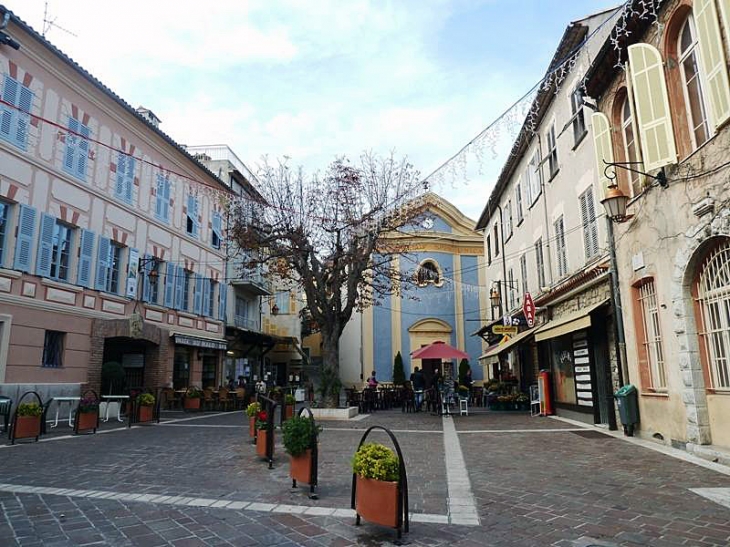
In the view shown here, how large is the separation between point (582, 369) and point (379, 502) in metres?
10.1

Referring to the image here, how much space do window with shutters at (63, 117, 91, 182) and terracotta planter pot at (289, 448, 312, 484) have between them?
12761 millimetres

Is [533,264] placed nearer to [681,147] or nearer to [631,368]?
[631,368]

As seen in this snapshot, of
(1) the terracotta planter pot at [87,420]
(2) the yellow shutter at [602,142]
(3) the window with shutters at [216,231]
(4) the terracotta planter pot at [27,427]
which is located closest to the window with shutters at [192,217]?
(3) the window with shutters at [216,231]

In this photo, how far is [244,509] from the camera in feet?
16.7

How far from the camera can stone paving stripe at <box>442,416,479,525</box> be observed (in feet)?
16.5

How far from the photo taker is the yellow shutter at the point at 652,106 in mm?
8023

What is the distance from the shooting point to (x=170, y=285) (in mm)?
19688

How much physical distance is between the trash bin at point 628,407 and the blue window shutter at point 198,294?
16694mm

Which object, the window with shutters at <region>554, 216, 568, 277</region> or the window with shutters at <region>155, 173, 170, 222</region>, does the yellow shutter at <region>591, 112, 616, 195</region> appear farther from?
the window with shutters at <region>155, 173, 170, 222</region>

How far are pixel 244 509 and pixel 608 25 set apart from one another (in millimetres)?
12309

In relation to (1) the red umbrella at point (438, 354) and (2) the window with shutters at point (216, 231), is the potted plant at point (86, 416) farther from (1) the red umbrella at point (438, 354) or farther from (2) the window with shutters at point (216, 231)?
(2) the window with shutters at point (216, 231)

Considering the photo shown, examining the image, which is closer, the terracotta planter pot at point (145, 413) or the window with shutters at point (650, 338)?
the window with shutters at point (650, 338)

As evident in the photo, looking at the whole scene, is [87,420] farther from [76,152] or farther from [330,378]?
Answer: [76,152]

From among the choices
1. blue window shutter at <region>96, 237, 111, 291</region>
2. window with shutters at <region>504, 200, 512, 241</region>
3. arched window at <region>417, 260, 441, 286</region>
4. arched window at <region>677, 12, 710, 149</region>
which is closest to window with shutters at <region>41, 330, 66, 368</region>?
blue window shutter at <region>96, 237, 111, 291</region>
